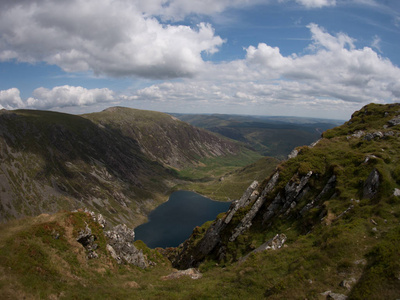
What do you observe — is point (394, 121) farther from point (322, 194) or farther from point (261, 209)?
point (261, 209)

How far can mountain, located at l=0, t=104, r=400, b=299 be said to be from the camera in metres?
20.0

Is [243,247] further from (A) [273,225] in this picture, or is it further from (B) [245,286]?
(B) [245,286]

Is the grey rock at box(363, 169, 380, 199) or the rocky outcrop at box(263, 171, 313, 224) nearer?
the grey rock at box(363, 169, 380, 199)

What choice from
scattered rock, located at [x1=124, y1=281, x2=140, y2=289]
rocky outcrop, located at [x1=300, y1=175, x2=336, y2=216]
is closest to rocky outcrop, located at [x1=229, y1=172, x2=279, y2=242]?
rocky outcrop, located at [x1=300, y1=175, x2=336, y2=216]

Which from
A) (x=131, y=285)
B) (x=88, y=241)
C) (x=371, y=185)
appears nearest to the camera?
(x=131, y=285)

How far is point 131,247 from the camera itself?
4297cm

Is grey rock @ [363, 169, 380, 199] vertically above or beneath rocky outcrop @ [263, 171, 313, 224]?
above

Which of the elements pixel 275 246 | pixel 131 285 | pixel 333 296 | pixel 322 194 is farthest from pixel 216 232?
pixel 333 296

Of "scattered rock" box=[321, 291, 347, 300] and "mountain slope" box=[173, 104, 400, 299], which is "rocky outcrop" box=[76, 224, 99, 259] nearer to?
"mountain slope" box=[173, 104, 400, 299]

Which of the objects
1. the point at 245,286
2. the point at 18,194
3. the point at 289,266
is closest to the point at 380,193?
the point at 289,266

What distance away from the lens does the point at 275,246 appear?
31.9m

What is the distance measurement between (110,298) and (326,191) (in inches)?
1392

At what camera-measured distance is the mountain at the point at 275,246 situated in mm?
19984

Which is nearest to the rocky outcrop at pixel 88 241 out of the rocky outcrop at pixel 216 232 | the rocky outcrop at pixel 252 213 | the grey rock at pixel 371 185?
the rocky outcrop at pixel 216 232
